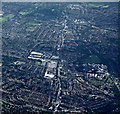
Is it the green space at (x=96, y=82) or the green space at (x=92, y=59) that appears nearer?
the green space at (x=96, y=82)

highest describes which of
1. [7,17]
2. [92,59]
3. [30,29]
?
[7,17]

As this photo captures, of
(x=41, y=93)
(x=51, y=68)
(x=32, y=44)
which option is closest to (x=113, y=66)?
(x=51, y=68)

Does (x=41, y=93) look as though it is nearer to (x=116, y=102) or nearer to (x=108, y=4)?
(x=116, y=102)

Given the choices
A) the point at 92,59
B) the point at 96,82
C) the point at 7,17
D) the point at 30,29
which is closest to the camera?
the point at 96,82

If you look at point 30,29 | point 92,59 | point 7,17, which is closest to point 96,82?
point 92,59

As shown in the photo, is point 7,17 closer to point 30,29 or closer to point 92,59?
point 30,29

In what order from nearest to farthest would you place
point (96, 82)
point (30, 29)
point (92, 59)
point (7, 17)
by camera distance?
point (96, 82) → point (92, 59) → point (30, 29) → point (7, 17)

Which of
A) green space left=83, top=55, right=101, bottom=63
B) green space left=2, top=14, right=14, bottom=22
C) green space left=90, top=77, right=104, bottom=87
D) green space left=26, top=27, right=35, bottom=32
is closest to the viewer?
green space left=90, top=77, right=104, bottom=87

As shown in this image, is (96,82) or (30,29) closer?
(96,82)

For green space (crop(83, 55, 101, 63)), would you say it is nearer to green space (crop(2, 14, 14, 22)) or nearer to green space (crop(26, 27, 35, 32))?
green space (crop(26, 27, 35, 32))

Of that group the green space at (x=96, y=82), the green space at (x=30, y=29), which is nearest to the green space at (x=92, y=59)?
the green space at (x=96, y=82)

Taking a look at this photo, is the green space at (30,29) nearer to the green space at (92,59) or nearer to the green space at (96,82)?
the green space at (92,59)

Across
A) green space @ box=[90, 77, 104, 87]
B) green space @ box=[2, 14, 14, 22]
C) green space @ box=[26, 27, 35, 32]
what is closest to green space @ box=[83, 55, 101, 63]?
green space @ box=[90, 77, 104, 87]
